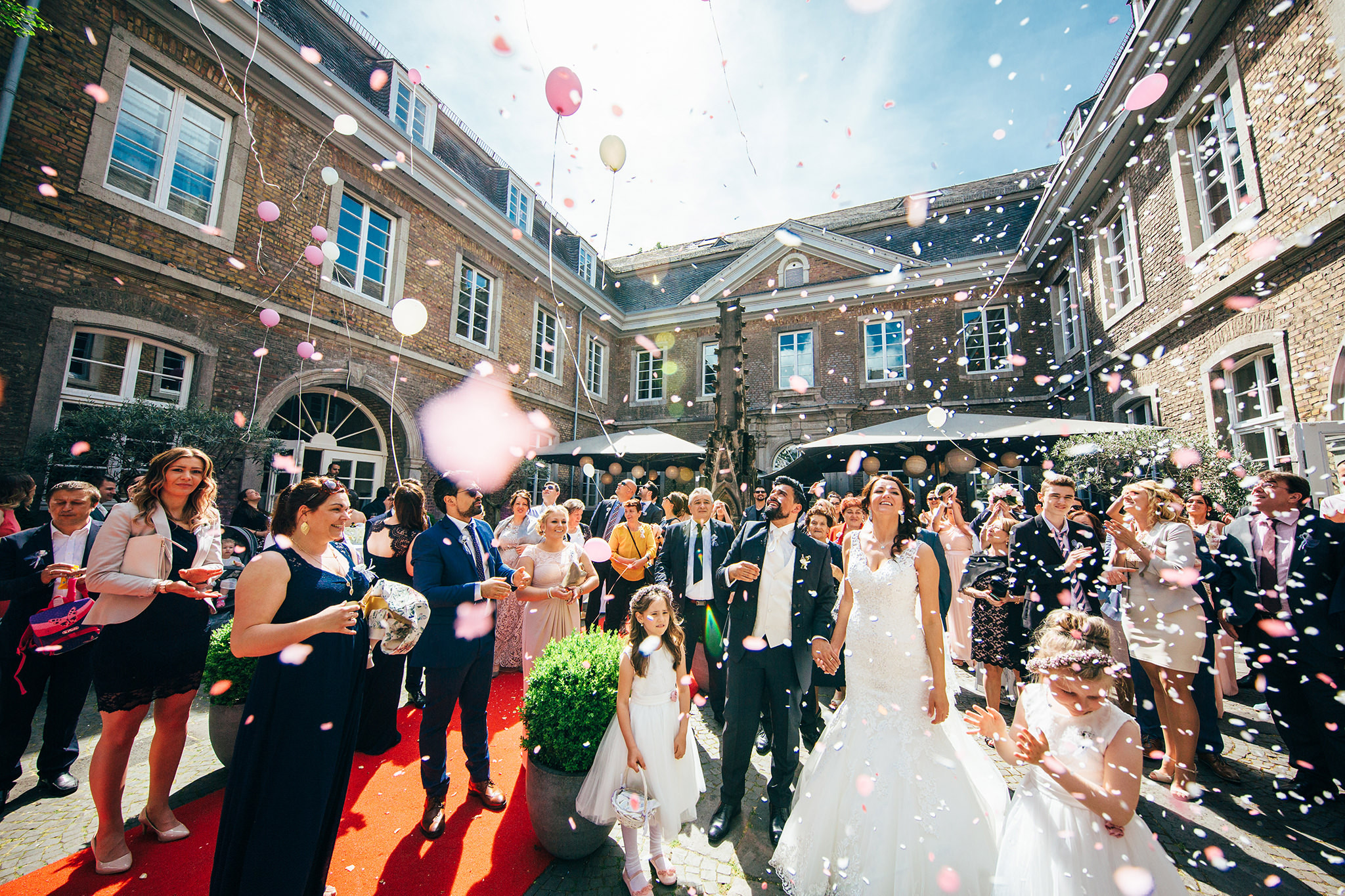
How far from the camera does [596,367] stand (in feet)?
57.2

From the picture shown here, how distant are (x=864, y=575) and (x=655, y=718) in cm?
147

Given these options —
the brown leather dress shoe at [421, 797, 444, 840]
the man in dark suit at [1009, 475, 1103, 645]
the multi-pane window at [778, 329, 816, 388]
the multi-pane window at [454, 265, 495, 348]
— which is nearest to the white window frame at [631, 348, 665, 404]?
the multi-pane window at [778, 329, 816, 388]

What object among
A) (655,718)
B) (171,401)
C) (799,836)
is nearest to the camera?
(799,836)

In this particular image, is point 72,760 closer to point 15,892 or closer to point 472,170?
point 15,892

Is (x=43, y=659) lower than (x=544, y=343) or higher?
lower

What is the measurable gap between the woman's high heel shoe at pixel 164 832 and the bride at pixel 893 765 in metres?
3.14

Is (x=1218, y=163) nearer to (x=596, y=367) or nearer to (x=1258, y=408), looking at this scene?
(x=1258, y=408)

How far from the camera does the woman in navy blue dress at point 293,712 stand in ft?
6.53

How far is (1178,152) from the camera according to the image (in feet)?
26.2

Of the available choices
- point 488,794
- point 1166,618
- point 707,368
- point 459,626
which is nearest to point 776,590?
point 459,626

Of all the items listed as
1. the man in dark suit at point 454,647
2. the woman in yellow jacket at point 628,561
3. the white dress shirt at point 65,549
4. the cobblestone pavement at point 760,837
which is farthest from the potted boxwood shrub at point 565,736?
the white dress shirt at point 65,549

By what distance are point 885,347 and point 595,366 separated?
9.05 metres

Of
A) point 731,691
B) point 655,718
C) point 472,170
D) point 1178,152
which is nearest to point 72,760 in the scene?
point 655,718

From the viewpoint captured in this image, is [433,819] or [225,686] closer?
[433,819]
